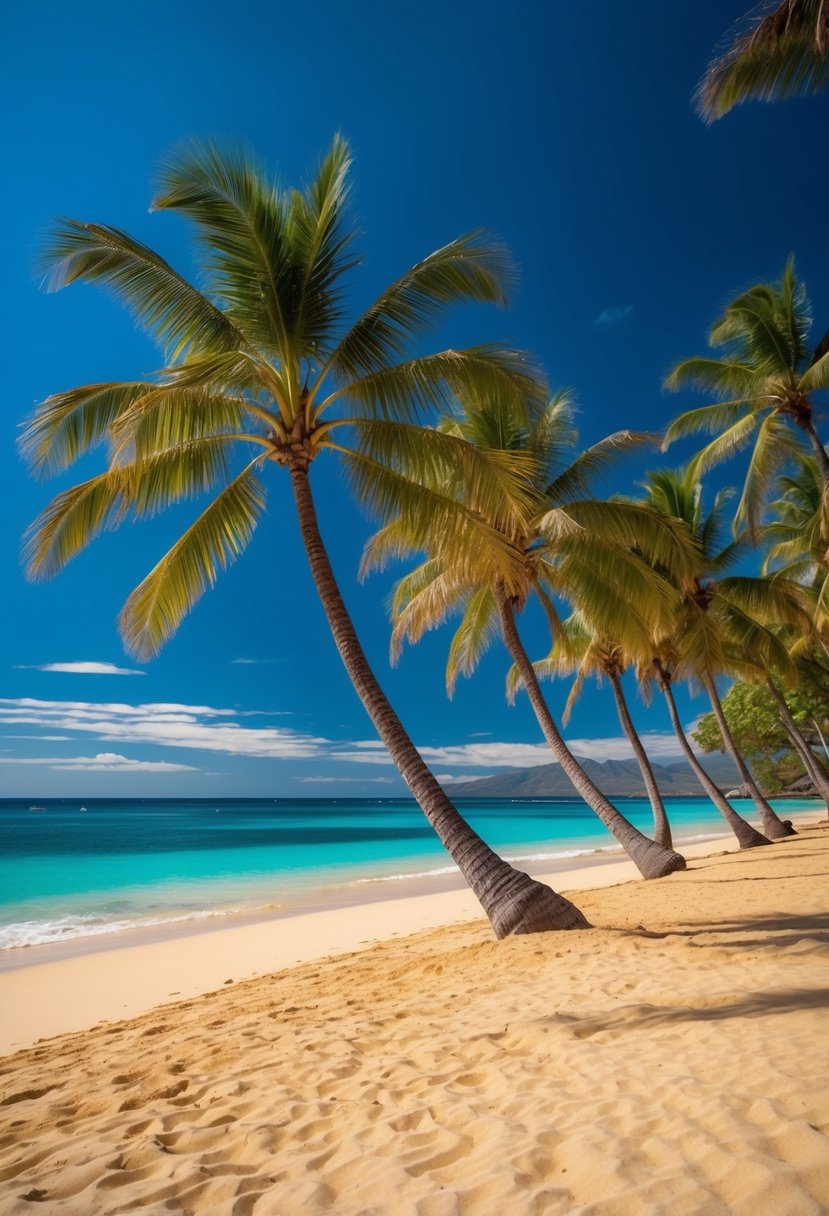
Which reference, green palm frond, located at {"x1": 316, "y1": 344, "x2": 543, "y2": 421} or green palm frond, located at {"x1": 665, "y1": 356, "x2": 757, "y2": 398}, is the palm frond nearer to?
green palm frond, located at {"x1": 665, "y1": 356, "x2": 757, "y2": 398}

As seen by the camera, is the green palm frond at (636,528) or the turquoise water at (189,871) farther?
the turquoise water at (189,871)

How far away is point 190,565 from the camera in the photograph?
25.2ft

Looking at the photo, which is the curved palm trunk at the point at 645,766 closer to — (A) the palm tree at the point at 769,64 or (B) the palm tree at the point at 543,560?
(B) the palm tree at the point at 543,560

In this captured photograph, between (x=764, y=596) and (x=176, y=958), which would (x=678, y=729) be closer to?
(x=764, y=596)

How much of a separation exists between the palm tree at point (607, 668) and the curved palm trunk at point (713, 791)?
1134mm

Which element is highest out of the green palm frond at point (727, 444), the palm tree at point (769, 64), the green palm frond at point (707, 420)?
the palm tree at point (769, 64)

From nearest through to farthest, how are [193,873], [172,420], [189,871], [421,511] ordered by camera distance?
[172,420] < [421,511] < [193,873] < [189,871]

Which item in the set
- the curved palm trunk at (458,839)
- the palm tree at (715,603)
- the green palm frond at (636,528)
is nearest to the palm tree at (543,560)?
the green palm frond at (636,528)

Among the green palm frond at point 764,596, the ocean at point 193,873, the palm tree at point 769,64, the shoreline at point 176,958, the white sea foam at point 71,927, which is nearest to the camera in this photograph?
the shoreline at point 176,958

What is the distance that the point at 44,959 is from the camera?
30.6 feet

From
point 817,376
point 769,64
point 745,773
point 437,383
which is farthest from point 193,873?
point 769,64

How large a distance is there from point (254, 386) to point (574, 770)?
8.04 metres

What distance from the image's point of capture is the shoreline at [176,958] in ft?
21.5

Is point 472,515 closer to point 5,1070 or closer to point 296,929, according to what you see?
point 5,1070
